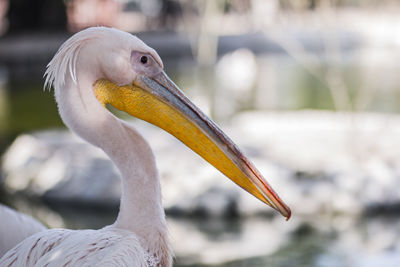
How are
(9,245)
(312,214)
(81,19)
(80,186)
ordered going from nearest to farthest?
(9,245) → (312,214) → (80,186) → (81,19)

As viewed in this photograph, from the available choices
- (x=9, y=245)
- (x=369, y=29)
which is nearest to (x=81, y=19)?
(x=369, y=29)

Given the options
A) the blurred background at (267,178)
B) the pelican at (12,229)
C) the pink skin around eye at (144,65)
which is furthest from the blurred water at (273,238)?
the pink skin around eye at (144,65)

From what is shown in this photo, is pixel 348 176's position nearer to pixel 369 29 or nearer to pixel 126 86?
pixel 126 86

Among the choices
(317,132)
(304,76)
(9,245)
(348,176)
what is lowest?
(9,245)

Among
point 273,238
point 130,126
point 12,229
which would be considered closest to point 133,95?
point 130,126

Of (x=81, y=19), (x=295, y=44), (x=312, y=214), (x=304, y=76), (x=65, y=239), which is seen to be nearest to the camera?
(x=65, y=239)

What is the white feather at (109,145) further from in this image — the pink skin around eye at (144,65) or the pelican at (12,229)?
the pelican at (12,229)

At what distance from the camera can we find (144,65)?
196cm

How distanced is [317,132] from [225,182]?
5.17ft

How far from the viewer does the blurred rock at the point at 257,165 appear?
4.89m

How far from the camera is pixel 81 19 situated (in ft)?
65.6

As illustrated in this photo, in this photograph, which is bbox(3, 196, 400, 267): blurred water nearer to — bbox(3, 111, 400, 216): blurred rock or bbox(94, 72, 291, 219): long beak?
bbox(3, 111, 400, 216): blurred rock

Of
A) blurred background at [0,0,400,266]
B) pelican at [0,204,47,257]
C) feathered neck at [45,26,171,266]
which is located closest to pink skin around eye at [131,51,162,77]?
feathered neck at [45,26,171,266]

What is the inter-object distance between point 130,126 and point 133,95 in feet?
0.31
